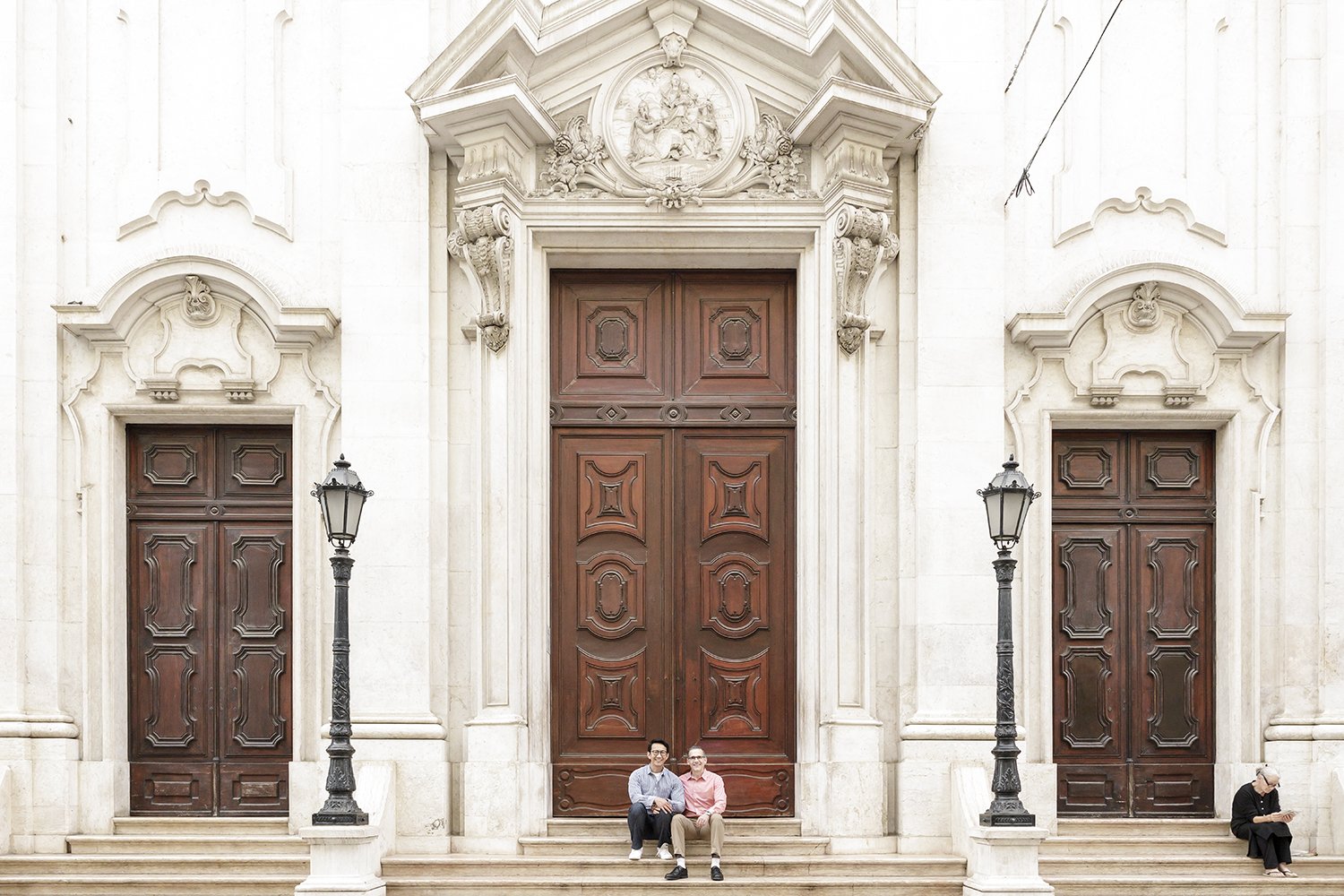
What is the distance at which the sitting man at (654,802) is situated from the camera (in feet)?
40.9

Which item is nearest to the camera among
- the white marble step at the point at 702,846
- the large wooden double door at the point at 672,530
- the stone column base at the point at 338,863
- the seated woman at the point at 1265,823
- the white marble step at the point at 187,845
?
the stone column base at the point at 338,863

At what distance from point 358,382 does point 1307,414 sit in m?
8.74

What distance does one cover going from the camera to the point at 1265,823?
42.1ft

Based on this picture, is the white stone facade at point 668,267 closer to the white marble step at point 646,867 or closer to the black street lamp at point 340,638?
the white marble step at point 646,867

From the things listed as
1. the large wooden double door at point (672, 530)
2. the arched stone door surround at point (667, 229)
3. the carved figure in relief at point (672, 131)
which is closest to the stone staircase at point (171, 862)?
the arched stone door surround at point (667, 229)

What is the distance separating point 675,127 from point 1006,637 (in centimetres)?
557

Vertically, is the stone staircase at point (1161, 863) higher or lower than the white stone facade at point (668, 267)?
lower

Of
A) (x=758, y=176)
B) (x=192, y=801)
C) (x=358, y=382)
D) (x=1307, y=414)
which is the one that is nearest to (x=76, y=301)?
(x=358, y=382)

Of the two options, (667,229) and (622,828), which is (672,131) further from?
(622,828)

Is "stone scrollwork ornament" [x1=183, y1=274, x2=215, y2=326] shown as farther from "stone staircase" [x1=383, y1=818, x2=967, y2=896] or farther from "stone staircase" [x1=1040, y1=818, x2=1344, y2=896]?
"stone staircase" [x1=1040, y1=818, x2=1344, y2=896]

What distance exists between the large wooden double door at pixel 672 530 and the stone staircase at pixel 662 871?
857mm

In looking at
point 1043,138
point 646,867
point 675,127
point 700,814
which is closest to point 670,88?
point 675,127

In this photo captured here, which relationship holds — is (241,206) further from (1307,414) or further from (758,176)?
(1307,414)

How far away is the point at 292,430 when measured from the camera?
14.1 metres
